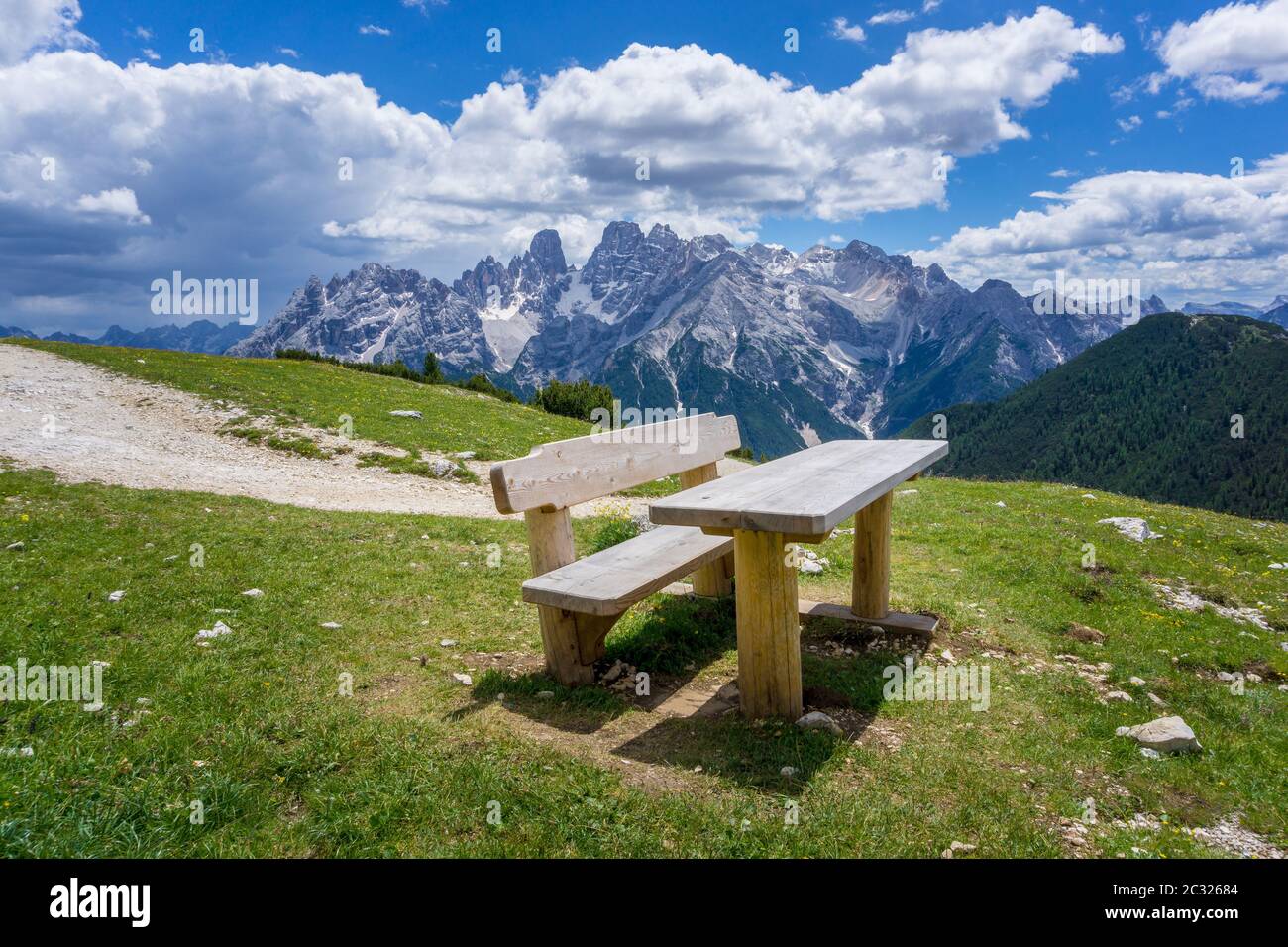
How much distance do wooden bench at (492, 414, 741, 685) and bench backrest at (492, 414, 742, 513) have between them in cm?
1

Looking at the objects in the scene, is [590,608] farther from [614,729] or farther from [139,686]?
[139,686]

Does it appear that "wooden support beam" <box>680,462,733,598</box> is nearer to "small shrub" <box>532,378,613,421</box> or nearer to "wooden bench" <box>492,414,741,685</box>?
"wooden bench" <box>492,414,741,685</box>

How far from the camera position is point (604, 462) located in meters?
7.77

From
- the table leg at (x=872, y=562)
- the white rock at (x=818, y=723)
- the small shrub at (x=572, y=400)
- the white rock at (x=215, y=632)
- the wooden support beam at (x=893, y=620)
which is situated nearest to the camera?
the white rock at (x=818, y=723)

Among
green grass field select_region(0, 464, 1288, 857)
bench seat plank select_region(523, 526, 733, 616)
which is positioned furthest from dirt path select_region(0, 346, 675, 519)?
bench seat plank select_region(523, 526, 733, 616)

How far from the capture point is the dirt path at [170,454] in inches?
586

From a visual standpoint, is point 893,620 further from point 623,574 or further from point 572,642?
point 572,642

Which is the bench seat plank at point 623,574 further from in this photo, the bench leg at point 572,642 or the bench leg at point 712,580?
the bench leg at point 712,580

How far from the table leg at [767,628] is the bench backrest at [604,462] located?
1.87 metres

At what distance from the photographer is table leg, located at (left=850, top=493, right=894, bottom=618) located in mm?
8695

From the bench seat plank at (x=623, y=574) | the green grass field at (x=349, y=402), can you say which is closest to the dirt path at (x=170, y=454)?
the green grass field at (x=349, y=402)

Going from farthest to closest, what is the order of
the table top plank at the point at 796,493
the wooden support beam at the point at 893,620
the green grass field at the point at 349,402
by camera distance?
the green grass field at the point at 349,402
the wooden support beam at the point at 893,620
the table top plank at the point at 796,493

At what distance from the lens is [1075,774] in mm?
5508

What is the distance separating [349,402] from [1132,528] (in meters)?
23.0
